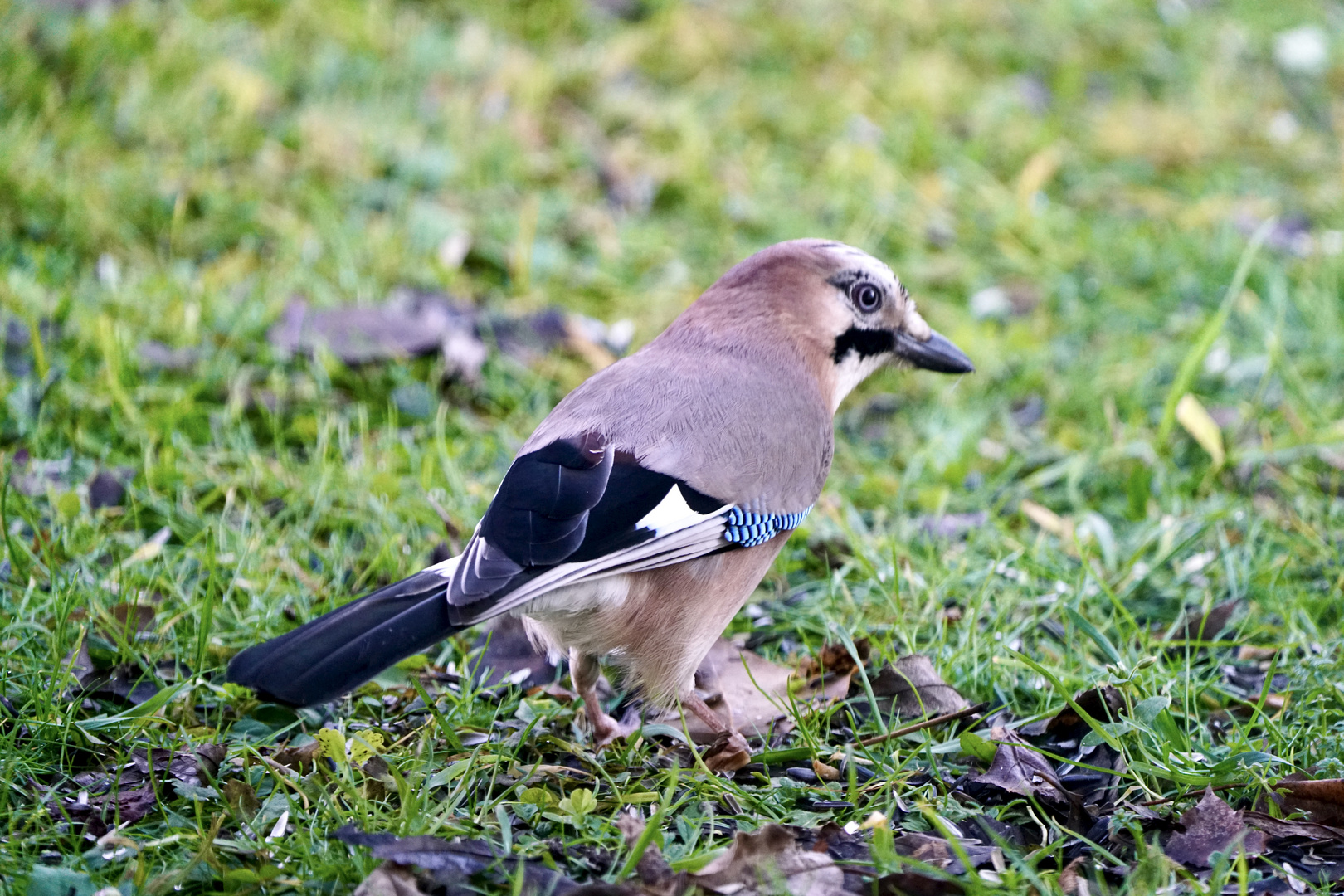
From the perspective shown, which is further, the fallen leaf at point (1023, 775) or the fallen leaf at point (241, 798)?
the fallen leaf at point (1023, 775)

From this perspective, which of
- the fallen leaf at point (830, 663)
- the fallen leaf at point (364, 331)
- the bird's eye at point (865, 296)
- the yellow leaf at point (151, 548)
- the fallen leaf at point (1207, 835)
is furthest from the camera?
the fallen leaf at point (364, 331)

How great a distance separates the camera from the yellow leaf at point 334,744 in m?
2.39

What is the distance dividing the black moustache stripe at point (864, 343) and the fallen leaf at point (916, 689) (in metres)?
0.77

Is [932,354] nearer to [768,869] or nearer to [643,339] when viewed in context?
[643,339]

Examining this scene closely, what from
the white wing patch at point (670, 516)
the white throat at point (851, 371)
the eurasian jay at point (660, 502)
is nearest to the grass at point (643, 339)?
the eurasian jay at point (660, 502)

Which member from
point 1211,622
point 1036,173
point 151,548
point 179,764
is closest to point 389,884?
point 179,764

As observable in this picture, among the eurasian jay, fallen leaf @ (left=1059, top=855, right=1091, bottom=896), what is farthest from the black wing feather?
fallen leaf @ (left=1059, top=855, right=1091, bottom=896)

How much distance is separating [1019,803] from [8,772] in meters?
1.74

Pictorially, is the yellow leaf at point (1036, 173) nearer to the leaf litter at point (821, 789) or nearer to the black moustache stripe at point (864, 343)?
the black moustache stripe at point (864, 343)

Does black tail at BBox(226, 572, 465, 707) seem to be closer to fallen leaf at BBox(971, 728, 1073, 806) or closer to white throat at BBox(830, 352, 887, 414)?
fallen leaf at BBox(971, 728, 1073, 806)

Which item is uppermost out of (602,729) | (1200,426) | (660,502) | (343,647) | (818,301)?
(818,301)

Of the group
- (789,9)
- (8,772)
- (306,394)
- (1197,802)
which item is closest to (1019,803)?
(1197,802)

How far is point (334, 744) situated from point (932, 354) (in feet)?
5.50

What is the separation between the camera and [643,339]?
14.4ft
